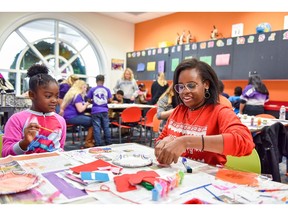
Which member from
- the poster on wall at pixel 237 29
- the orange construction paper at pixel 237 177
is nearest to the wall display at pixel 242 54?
the poster on wall at pixel 237 29

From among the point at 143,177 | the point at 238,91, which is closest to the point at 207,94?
the point at 143,177

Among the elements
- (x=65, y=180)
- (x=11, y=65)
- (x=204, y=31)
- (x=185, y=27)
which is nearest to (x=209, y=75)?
(x=65, y=180)

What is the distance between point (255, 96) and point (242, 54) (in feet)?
3.53

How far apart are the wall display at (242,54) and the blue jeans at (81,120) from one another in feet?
10.5

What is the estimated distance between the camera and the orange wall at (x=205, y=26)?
521 centimetres

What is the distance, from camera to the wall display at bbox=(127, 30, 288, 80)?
15.8 feet

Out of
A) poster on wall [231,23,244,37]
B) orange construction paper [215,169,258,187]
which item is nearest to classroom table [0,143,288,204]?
orange construction paper [215,169,258,187]

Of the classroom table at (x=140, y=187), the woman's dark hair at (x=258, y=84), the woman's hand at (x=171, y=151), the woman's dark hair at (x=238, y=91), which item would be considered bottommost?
the classroom table at (x=140, y=187)

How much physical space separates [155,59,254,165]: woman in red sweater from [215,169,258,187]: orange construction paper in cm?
13

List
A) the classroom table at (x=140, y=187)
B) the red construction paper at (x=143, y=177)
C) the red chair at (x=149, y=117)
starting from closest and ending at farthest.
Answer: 1. the classroom table at (x=140, y=187)
2. the red construction paper at (x=143, y=177)
3. the red chair at (x=149, y=117)

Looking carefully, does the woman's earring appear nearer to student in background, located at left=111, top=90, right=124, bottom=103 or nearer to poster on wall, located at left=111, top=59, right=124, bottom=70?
student in background, located at left=111, top=90, right=124, bottom=103

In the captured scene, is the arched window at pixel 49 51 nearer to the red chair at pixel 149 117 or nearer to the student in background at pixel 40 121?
the red chair at pixel 149 117

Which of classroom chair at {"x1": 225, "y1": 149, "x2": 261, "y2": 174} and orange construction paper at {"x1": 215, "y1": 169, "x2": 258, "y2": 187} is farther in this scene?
classroom chair at {"x1": 225, "y1": 149, "x2": 261, "y2": 174}
